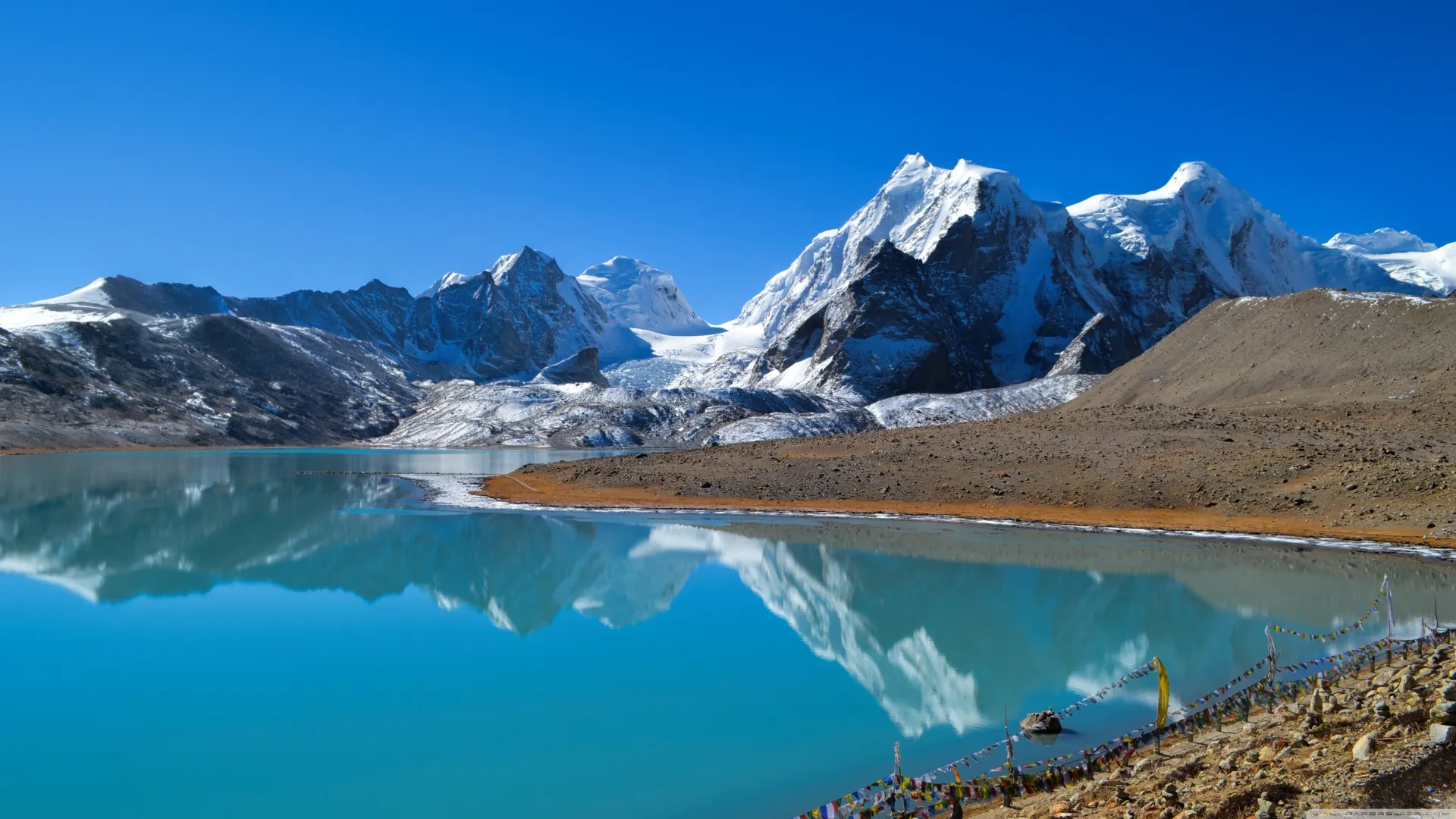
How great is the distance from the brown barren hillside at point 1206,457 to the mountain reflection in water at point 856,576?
562cm

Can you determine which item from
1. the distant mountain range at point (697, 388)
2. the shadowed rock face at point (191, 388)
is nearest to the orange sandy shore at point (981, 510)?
the distant mountain range at point (697, 388)

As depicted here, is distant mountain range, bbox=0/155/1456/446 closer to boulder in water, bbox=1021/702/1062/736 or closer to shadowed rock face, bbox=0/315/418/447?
shadowed rock face, bbox=0/315/418/447

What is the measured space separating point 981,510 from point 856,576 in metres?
15.8

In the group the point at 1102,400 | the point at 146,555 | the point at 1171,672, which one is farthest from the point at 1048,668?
the point at 1102,400

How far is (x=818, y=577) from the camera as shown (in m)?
23.2

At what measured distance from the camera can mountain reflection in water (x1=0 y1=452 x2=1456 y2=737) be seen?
49.1 feet

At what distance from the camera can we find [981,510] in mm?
37062

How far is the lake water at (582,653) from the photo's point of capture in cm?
988

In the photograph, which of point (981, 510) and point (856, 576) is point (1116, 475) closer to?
point (981, 510)

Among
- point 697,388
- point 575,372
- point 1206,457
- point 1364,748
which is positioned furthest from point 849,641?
point 575,372

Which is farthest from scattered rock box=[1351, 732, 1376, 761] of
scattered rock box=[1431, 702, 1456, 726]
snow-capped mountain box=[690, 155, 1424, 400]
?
snow-capped mountain box=[690, 155, 1424, 400]

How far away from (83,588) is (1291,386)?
56671mm

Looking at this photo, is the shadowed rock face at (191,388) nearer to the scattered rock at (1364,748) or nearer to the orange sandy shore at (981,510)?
the orange sandy shore at (981,510)

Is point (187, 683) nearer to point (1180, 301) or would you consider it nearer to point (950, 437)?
point (950, 437)
